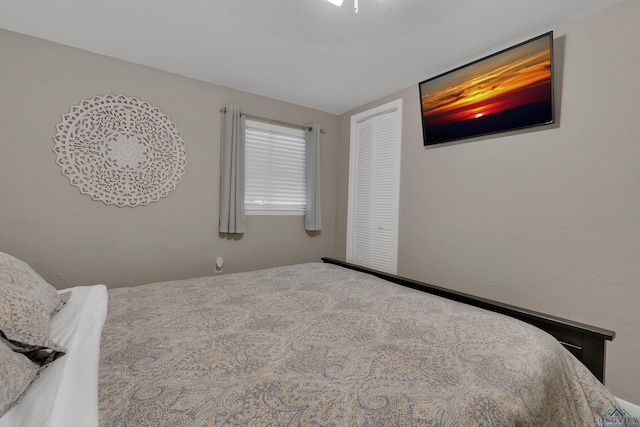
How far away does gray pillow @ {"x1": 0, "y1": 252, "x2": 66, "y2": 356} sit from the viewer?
818mm

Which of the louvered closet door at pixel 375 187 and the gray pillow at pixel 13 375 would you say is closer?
the gray pillow at pixel 13 375

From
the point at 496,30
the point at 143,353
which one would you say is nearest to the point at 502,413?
the point at 143,353

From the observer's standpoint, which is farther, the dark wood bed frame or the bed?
the dark wood bed frame

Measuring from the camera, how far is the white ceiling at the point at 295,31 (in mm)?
1684

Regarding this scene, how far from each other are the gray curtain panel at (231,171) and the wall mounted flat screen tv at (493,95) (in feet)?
5.97

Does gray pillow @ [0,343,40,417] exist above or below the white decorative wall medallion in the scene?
below

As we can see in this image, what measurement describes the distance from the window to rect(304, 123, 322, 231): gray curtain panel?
3.4 inches

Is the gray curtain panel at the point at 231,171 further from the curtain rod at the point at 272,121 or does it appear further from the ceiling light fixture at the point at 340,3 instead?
the ceiling light fixture at the point at 340,3

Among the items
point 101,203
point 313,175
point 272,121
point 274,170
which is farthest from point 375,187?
point 101,203

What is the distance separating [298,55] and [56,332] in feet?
7.40

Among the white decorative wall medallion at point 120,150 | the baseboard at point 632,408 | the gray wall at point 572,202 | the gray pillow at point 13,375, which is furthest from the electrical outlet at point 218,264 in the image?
the baseboard at point 632,408

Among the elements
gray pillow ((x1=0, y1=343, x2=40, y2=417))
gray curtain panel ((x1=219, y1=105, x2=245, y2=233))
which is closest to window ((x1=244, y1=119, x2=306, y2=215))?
gray curtain panel ((x1=219, y1=105, x2=245, y2=233))

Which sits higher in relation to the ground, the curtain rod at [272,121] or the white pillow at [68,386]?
the curtain rod at [272,121]

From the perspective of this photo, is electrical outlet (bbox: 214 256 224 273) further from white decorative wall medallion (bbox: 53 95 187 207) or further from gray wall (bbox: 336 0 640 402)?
gray wall (bbox: 336 0 640 402)
